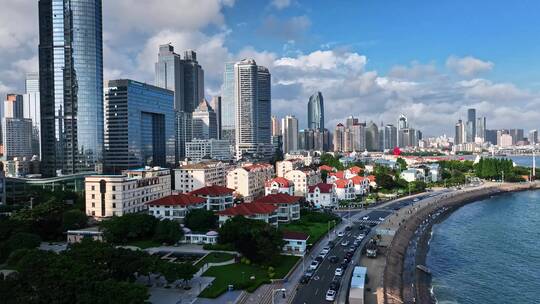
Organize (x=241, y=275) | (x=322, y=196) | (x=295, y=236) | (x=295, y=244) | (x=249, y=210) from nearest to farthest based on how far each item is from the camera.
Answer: (x=241, y=275) < (x=295, y=244) < (x=295, y=236) < (x=249, y=210) < (x=322, y=196)

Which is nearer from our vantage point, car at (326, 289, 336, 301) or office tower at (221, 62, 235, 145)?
car at (326, 289, 336, 301)

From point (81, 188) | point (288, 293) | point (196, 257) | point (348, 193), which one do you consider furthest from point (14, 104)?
point (288, 293)

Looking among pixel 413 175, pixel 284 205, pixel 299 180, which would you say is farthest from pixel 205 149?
pixel 284 205

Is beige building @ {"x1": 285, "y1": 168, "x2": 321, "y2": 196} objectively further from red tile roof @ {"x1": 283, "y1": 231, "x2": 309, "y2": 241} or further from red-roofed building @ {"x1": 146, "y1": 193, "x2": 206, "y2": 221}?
red tile roof @ {"x1": 283, "y1": 231, "x2": 309, "y2": 241}

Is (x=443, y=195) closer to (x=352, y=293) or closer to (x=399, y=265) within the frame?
(x=399, y=265)

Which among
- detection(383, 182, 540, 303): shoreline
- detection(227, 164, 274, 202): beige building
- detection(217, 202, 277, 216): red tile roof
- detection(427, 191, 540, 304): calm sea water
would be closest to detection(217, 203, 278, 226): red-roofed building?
detection(217, 202, 277, 216): red tile roof

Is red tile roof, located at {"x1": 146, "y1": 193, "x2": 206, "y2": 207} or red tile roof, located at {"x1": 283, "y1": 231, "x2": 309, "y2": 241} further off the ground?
red tile roof, located at {"x1": 146, "y1": 193, "x2": 206, "y2": 207}

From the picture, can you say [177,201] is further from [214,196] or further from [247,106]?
[247,106]
